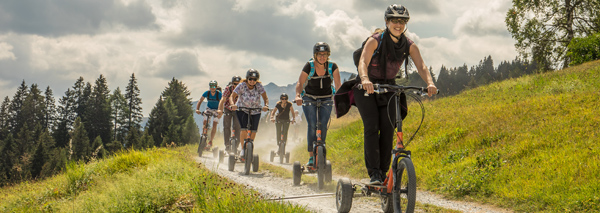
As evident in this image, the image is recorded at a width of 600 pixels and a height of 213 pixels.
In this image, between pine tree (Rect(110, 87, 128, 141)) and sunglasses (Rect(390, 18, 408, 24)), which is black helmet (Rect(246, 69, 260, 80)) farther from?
pine tree (Rect(110, 87, 128, 141))

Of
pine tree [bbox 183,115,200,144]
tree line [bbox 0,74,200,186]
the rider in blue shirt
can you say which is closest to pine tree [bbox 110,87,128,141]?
tree line [bbox 0,74,200,186]

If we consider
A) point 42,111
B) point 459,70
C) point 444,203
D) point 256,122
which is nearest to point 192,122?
point 42,111

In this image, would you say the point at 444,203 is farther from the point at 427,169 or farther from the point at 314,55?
the point at 314,55

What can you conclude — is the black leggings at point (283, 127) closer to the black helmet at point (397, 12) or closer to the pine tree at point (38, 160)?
the black helmet at point (397, 12)

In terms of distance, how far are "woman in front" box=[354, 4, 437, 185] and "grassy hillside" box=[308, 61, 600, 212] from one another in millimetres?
2836

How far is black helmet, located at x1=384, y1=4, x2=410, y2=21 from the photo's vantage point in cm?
472

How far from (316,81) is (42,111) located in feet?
303

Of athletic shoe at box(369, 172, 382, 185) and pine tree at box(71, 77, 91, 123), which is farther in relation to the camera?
pine tree at box(71, 77, 91, 123)

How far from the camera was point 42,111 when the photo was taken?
83438 millimetres

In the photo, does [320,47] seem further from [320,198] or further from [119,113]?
[119,113]

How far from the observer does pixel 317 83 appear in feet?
25.5

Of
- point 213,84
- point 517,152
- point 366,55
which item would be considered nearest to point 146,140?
point 213,84

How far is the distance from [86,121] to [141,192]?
81203mm

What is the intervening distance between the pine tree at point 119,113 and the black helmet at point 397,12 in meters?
85.6
